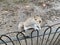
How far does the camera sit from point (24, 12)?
224 centimetres

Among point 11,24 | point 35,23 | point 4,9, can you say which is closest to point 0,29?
point 11,24

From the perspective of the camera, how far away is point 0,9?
2289mm

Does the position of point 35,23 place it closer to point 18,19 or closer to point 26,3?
point 18,19

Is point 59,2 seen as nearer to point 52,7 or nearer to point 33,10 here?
point 52,7

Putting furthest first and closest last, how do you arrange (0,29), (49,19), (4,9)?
(4,9)
(49,19)
(0,29)

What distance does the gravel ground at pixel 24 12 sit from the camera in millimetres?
2072

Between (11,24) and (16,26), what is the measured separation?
7 centimetres

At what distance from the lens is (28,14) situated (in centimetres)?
220

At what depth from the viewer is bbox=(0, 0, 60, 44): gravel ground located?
6.80 ft

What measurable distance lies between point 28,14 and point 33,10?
99mm

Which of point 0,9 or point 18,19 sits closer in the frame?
point 18,19

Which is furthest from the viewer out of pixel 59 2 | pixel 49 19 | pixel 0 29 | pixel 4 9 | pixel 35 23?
pixel 59 2

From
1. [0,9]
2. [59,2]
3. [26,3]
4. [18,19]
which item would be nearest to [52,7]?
[59,2]

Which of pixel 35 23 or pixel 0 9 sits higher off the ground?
pixel 35 23
